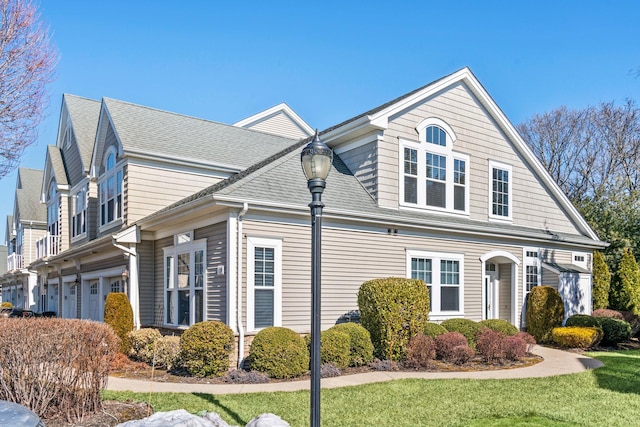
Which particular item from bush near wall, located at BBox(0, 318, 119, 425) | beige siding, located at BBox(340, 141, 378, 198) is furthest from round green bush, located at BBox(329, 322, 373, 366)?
bush near wall, located at BBox(0, 318, 119, 425)

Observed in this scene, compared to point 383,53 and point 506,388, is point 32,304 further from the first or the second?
point 506,388

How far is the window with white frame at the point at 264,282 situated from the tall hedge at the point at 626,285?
59.9 feet

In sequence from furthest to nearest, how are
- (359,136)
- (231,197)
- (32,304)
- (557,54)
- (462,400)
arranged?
(32,304), (557,54), (359,136), (231,197), (462,400)

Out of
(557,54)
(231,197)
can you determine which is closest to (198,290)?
(231,197)

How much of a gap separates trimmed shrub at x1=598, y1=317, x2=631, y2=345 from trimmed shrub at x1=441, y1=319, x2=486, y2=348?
4.88 meters

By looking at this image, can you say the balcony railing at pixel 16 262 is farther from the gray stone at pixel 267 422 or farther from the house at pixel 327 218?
the gray stone at pixel 267 422

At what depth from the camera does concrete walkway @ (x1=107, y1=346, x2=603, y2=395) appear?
9.27 meters

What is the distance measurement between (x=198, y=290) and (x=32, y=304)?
2286cm

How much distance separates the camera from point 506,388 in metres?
9.25

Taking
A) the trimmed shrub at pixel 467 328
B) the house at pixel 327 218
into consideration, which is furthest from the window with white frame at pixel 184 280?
the trimmed shrub at pixel 467 328

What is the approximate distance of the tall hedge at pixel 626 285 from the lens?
23484 millimetres

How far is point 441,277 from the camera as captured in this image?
50.0 ft

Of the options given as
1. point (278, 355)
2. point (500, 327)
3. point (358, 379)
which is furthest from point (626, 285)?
point (278, 355)

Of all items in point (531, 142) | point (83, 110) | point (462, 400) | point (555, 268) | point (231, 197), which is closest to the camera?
point (462, 400)
